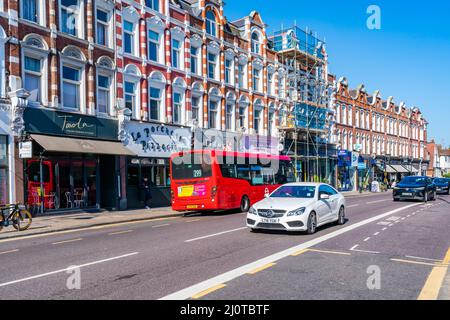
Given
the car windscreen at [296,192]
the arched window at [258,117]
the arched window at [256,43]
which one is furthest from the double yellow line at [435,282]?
the arched window at [256,43]

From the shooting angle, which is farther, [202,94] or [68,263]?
[202,94]

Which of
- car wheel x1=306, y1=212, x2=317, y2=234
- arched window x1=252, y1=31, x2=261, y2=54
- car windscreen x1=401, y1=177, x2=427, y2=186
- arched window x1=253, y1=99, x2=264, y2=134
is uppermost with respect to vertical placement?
arched window x1=252, y1=31, x2=261, y2=54

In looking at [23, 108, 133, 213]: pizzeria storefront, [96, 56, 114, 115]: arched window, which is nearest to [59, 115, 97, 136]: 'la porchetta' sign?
[23, 108, 133, 213]: pizzeria storefront

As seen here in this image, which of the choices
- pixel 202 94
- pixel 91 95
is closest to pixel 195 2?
pixel 202 94

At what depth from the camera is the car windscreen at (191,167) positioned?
18.0 metres

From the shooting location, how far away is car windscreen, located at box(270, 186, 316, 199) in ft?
39.4

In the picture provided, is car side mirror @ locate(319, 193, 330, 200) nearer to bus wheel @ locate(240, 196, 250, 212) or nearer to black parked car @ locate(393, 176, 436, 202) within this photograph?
bus wheel @ locate(240, 196, 250, 212)

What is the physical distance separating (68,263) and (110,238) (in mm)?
3465

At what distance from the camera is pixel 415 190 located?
24.5 m

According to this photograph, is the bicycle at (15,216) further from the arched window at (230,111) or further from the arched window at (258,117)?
the arched window at (258,117)

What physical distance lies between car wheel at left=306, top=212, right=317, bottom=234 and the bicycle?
914 cm

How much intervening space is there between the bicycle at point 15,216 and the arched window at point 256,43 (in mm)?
24091
